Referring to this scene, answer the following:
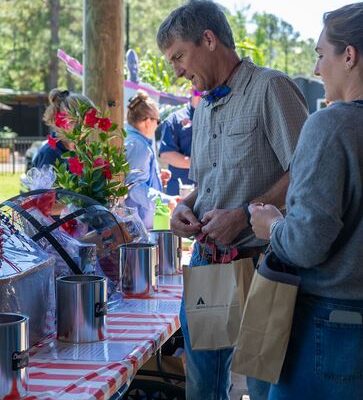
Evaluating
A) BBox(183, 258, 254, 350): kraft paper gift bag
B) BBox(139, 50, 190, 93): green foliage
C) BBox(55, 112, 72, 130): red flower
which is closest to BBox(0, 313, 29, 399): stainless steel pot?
BBox(183, 258, 254, 350): kraft paper gift bag

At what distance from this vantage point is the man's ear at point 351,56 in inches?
67.9

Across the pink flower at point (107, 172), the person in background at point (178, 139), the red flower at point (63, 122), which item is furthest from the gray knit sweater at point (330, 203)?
the person in background at point (178, 139)

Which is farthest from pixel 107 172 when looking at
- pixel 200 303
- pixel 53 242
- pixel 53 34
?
pixel 53 34

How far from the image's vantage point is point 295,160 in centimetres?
171

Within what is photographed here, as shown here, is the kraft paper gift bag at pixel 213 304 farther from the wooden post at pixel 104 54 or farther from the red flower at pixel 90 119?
the wooden post at pixel 104 54

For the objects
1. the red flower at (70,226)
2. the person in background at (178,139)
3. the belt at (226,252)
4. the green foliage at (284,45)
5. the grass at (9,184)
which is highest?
the green foliage at (284,45)

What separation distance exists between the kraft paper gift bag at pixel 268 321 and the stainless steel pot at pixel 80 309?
1.39 feet

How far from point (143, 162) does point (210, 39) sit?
2174mm

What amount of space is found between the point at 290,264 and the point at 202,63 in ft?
3.18

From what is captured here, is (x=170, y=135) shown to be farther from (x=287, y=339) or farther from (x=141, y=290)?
(x=287, y=339)

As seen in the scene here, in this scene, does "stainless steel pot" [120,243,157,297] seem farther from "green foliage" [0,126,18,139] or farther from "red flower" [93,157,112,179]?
"green foliage" [0,126,18,139]

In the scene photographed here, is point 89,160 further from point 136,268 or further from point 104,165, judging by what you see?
point 136,268

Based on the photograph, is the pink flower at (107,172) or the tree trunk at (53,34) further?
the tree trunk at (53,34)

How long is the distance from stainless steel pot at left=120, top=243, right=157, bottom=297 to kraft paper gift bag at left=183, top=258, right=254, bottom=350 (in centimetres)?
30
